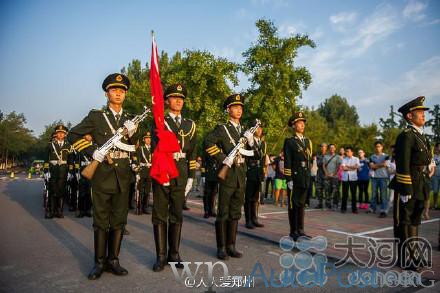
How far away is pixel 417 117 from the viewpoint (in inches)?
209

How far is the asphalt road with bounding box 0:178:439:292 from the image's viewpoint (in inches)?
169

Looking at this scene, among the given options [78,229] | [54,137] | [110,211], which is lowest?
[78,229]

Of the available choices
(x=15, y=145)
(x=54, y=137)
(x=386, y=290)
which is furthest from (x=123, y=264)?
(x=15, y=145)

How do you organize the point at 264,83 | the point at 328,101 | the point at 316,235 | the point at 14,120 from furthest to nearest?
the point at 328,101 → the point at 14,120 → the point at 264,83 → the point at 316,235

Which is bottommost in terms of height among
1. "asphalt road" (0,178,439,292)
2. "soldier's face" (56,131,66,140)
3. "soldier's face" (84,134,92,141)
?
"asphalt road" (0,178,439,292)

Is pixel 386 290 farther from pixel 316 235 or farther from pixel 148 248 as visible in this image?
pixel 148 248

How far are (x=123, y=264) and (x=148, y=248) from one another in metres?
1.02

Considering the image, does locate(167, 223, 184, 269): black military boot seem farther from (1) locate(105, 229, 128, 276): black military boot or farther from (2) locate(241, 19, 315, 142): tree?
(2) locate(241, 19, 315, 142): tree

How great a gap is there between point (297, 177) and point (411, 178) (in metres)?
2.17

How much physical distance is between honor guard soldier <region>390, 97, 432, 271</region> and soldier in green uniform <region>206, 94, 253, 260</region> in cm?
240

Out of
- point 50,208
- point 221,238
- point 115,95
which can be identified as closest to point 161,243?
point 221,238

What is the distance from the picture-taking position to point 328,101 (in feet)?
286

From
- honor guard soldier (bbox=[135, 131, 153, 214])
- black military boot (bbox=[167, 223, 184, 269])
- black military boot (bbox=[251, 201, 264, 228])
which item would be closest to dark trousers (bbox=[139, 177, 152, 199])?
honor guard soldier (bbox=[135, 131, 153, 214])

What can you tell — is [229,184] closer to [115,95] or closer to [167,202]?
[167,202]
